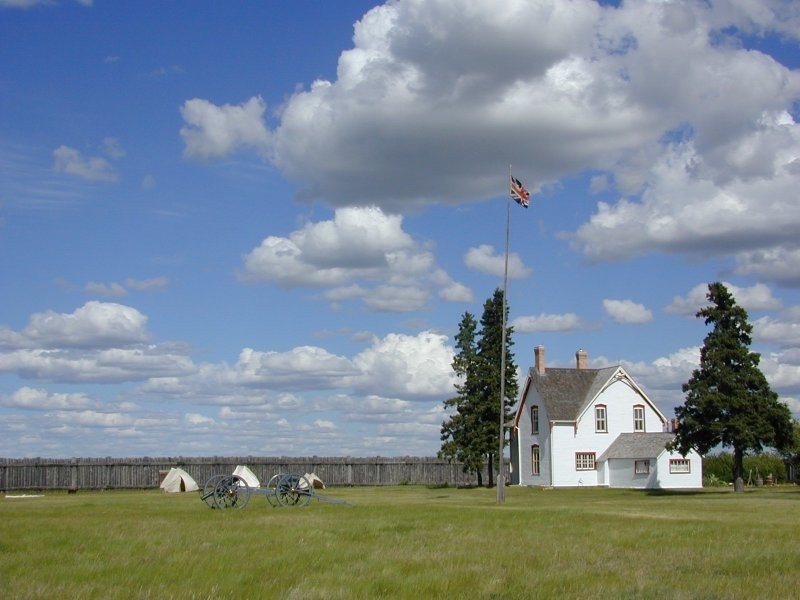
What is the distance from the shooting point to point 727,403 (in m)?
49.8

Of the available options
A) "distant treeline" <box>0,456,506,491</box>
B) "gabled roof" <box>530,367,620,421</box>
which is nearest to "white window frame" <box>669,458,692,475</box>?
"gabled roof" <box>530,367,620,421</box>

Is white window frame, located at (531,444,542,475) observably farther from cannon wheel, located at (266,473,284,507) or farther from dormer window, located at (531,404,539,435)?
cannon wheel, located at (266,473,284,507)

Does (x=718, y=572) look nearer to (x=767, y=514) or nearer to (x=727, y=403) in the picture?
(x=767, y=514)

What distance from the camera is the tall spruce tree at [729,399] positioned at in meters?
49.8

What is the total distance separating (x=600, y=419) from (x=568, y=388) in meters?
2.99

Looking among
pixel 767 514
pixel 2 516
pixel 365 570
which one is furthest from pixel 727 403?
→ pixel 365 570

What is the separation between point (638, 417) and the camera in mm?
69000

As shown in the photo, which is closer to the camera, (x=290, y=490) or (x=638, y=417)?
(x=290, y=490)

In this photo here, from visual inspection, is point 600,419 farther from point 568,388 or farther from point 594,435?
point 568,388

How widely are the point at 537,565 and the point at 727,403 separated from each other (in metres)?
33.8

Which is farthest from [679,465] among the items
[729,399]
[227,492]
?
[227,492]

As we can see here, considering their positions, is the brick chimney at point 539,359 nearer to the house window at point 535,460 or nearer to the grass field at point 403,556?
the house window at point 535,460

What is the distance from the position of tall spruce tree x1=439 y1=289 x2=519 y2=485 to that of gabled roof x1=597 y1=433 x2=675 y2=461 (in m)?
7.07

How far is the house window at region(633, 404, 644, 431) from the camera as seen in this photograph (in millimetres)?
68938
